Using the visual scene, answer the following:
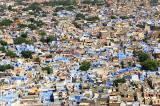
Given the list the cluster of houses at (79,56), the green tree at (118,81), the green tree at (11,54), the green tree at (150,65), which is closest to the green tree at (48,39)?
the cluster of houses at (79,56)

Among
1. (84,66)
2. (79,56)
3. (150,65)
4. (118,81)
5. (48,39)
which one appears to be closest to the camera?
(118,81)

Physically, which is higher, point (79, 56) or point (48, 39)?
point (79, 56)

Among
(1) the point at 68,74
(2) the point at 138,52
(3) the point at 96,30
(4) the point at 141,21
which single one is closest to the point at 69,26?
(3) the point at 96,30

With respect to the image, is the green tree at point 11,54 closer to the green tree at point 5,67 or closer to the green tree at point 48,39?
the green tree at point 5,67

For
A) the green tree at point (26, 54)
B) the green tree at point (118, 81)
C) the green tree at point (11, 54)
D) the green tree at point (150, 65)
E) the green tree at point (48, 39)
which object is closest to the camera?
the green tree at point (118, 81)

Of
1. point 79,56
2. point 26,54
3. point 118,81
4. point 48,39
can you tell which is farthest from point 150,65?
point 48,39

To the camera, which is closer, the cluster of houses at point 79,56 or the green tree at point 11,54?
the cluster of houses at point 79,56

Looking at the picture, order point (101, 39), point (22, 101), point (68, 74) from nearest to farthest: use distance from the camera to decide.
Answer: point (22, 101) < point (68, 74) < point (101, 39)

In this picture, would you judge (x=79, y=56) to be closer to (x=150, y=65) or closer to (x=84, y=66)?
(x=84, y=66)

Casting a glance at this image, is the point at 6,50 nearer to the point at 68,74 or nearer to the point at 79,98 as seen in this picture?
the point at 68,74
